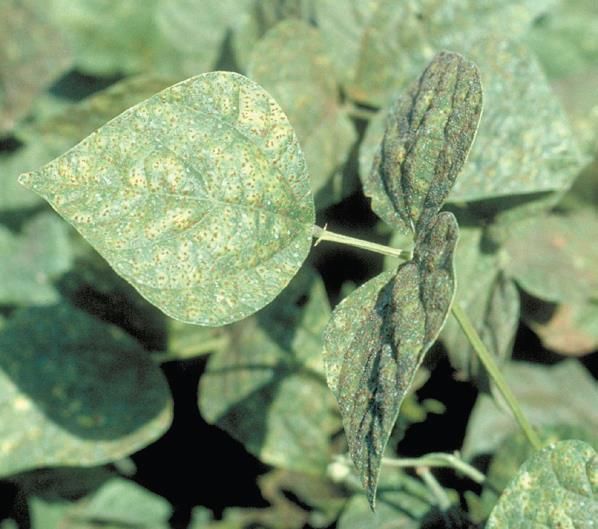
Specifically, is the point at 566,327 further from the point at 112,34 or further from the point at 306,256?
the point at 112,34

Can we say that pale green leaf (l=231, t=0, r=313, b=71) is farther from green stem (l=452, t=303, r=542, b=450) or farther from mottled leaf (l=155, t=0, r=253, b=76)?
green stem (l=452, t=303, r=542, b=450)

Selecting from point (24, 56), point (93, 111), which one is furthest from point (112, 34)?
point (93, 111)

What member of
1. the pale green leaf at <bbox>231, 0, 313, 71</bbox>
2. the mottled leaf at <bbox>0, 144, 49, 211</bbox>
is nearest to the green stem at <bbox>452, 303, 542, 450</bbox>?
the pale green leaf at <bbox>231, 0, 313, 71</bbox>

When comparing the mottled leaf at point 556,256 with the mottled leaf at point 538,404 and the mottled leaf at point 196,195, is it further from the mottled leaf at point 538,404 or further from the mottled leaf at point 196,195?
the mottled leaf at point 196,195

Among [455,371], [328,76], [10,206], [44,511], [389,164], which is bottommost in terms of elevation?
[44,511]

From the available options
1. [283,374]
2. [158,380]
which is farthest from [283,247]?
[158,380]

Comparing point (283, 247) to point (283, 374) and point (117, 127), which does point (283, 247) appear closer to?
point (117, 127)

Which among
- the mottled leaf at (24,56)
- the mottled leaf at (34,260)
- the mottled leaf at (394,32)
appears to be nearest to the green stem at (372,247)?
the mottled leaf at (394,32)
